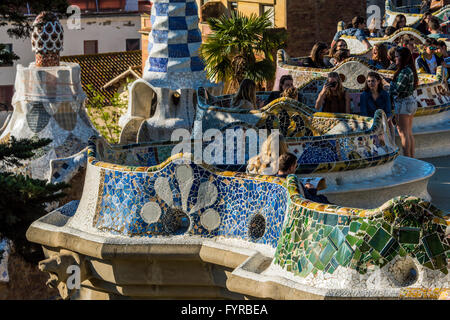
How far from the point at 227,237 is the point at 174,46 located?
827 cm

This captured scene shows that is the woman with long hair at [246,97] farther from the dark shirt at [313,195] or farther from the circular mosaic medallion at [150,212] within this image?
the dark shirt at [313,195]

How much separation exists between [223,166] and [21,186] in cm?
185

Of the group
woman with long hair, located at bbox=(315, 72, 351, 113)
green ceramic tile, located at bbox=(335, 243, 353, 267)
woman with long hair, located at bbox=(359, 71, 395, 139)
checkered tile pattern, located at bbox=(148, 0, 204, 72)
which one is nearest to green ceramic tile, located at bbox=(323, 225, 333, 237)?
green ceramic tile, located at bbox=(335, 243, 353, 267)

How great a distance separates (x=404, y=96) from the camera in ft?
43.9

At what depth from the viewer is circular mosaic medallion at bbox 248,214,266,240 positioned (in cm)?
921

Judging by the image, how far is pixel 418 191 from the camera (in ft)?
38.4

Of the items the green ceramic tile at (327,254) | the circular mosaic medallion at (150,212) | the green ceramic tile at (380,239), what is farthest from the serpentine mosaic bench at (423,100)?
the green ceramic tile at (380,239)

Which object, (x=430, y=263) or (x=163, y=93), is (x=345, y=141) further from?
(x=163, y=93)

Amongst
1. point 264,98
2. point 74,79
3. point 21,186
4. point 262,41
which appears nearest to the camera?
point 21,186

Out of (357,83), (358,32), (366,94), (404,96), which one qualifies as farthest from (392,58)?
(358,32)

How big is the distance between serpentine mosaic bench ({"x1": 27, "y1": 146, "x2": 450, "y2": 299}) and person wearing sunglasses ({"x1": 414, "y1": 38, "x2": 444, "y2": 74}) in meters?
6.97

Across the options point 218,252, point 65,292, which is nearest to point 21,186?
point 65,292

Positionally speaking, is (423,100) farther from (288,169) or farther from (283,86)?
(288,169)

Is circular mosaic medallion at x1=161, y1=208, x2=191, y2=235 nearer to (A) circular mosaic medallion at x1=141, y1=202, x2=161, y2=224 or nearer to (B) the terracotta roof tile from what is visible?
(A) circular mosaic medallion at x1=141, y1=202, x2=161, y2=224
